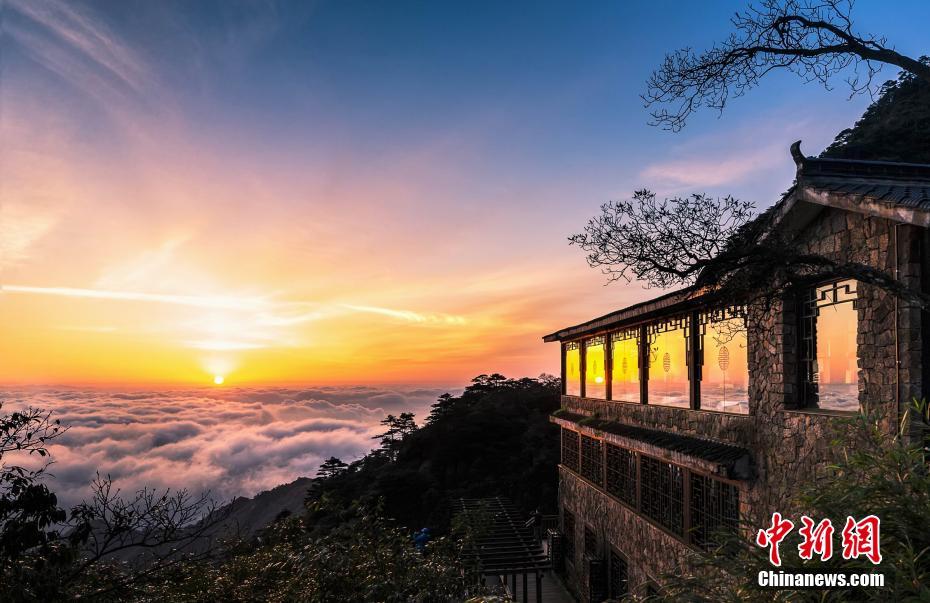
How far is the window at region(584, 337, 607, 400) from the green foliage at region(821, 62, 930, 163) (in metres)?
12.5

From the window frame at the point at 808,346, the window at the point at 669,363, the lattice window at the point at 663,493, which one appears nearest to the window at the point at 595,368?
the window at the point at 669,363

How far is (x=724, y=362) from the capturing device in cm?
995

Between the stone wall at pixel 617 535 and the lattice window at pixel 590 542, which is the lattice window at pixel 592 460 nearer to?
the stone wall at pixel 617 535

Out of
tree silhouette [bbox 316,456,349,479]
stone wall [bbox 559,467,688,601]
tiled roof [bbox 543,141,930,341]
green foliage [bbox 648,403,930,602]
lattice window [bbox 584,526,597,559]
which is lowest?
tree silhouette [bbox 316,456,349,479]

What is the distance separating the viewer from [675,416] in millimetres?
11688

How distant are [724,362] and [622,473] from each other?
224 inches

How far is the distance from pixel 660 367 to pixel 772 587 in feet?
28.9

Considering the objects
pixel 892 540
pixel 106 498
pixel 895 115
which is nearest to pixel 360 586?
pixel 106 498

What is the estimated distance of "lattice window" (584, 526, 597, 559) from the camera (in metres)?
16.3

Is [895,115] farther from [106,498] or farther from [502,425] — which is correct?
[106,498]

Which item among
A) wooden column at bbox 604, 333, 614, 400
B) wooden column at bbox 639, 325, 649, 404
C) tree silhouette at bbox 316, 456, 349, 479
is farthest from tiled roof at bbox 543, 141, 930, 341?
tree silhouette at bbox 316, 456, 349, 479

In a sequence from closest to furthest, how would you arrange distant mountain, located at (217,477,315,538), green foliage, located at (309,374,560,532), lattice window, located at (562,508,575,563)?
1. lattice window, located at (562,508,575,563)
2. green foliage, located at (309,374,560,532)
3. distant mountain, located at (217,477,315,538)

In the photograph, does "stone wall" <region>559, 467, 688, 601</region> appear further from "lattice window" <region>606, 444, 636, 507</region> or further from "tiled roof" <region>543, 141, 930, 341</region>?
"tiled roof" <region>543, 141, 930, 341</region>

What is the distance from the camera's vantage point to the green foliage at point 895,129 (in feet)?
81.8
